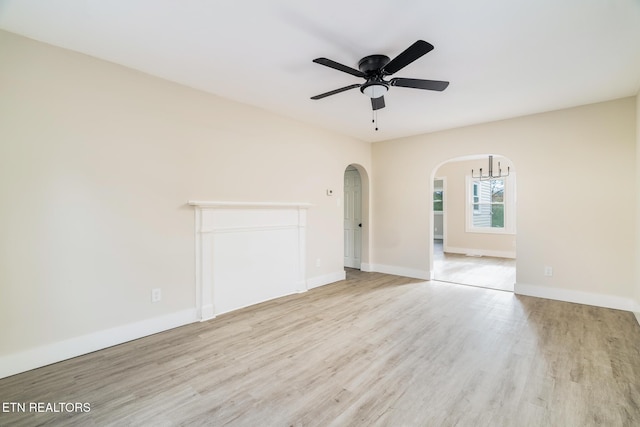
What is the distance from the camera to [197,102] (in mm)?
3260

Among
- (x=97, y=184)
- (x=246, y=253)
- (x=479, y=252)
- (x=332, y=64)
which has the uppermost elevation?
(x=332, y=64)

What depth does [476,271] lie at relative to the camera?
18.8 feet

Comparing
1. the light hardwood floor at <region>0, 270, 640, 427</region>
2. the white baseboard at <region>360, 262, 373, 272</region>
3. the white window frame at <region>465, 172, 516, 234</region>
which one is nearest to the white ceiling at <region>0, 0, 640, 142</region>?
the light hardwood floor at <region>0, 270, 640, 427</region>

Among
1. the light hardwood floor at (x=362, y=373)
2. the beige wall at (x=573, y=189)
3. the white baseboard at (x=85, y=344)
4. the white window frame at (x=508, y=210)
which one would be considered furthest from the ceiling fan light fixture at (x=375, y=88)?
the white window frame at (x=508, y=210)

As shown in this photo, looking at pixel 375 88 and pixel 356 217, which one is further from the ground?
pixel 375 88

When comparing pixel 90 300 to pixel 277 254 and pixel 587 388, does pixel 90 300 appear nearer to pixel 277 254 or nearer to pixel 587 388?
pixel 277 254

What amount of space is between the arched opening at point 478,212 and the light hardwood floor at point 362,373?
145 inches

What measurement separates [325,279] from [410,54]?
363 cm

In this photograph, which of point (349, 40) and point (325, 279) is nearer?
point (349, 40)

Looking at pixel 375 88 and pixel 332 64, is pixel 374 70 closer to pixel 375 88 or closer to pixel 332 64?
pixel 375 88

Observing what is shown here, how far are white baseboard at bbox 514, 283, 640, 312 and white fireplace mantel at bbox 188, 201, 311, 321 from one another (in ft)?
10.7

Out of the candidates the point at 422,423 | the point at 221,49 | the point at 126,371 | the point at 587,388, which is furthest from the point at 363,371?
the point at 221,49

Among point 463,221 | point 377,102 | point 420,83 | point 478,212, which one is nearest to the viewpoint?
point 420,83

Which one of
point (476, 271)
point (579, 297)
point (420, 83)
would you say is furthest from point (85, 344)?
point (476, 271)
